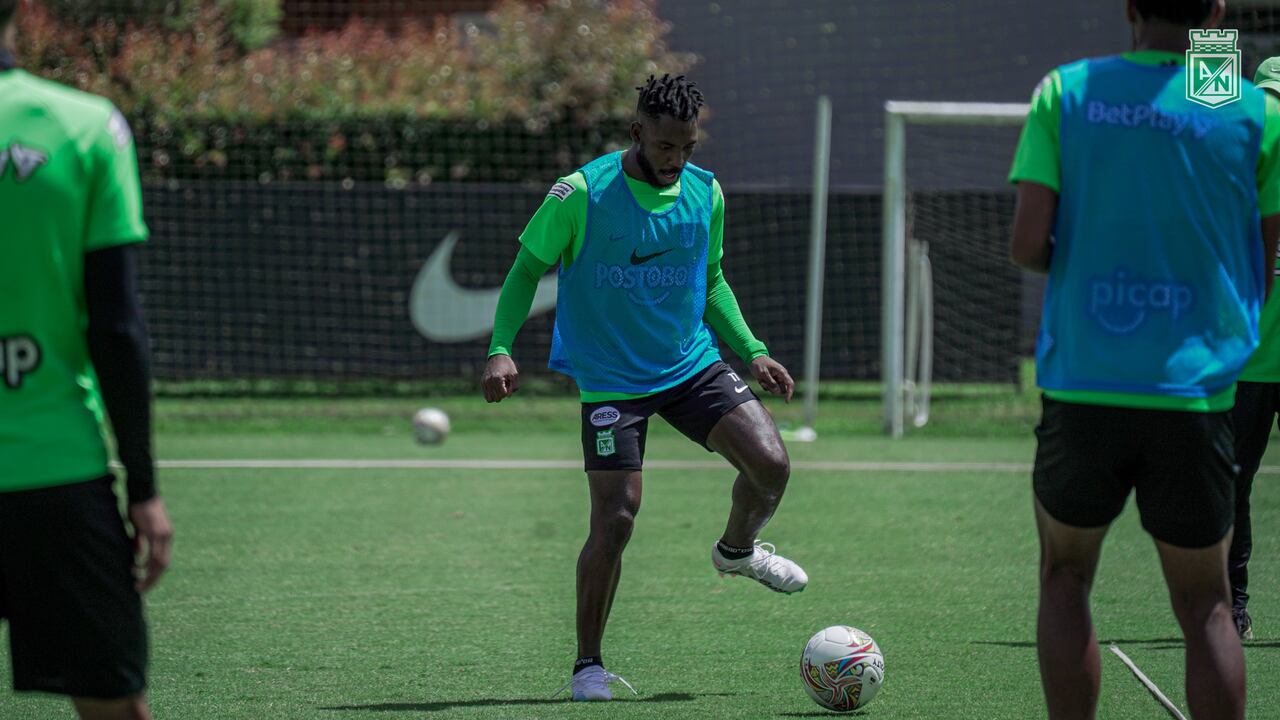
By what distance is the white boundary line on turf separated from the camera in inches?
186

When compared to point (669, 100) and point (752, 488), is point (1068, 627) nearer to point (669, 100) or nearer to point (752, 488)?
point (752, 488)

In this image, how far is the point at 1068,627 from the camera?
3633 millimetres

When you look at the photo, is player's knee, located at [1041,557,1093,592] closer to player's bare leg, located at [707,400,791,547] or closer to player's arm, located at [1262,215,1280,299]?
player's arm, located at [1262,215,1280,299]

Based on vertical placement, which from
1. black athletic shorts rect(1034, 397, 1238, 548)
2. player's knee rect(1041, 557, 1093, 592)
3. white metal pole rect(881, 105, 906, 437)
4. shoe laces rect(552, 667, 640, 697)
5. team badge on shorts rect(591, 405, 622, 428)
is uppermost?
black athletic shorts rect(1034, 397, 1238, 548)

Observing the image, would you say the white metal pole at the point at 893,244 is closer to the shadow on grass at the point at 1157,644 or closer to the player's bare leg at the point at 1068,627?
the shadow on grass at the point at 1157,644

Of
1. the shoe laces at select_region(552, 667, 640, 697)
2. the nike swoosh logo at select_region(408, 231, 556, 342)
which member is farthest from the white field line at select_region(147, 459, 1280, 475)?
the shoe laces at select_region(552, 667, 640, 697)

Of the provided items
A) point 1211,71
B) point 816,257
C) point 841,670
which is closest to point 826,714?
point 841,670

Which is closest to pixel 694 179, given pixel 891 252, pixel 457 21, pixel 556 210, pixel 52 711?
pixel 556 210

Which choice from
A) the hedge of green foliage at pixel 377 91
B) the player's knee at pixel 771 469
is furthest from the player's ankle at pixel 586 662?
the hedge of green foliage at pixel 377 91

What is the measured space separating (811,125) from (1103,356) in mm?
18014

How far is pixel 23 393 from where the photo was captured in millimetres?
2910

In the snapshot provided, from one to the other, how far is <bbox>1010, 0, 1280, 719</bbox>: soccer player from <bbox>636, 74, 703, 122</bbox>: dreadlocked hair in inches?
75.7

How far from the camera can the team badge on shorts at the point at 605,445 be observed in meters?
5.34

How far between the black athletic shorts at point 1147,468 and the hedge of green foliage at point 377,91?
1477 centimetres
